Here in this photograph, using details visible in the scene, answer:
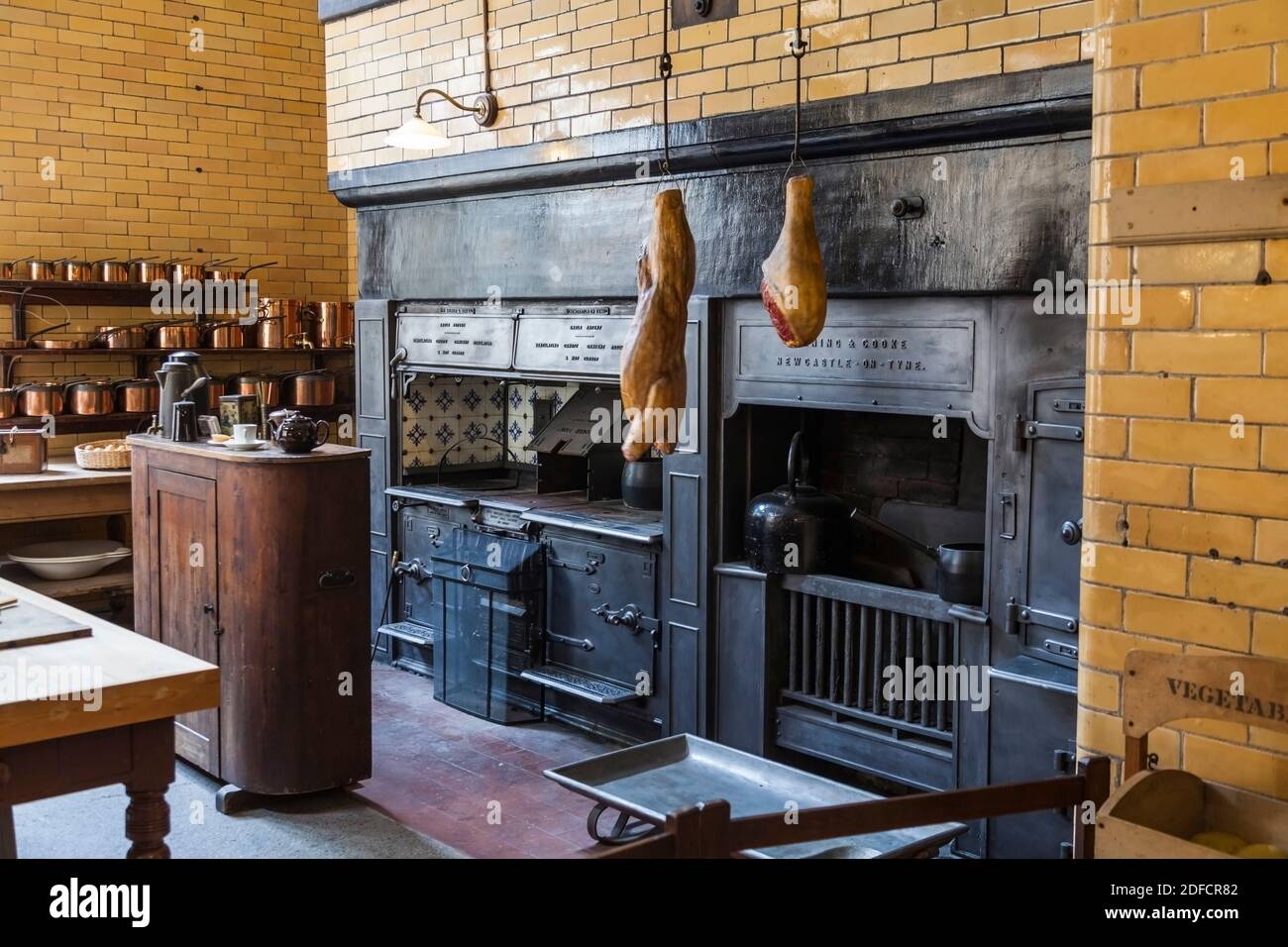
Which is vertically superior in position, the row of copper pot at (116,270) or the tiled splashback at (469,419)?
the row of copper pot at (116,270)

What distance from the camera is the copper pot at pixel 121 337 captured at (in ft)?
27.3

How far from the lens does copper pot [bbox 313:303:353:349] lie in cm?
938

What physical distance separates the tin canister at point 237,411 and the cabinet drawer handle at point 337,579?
2.80 ft

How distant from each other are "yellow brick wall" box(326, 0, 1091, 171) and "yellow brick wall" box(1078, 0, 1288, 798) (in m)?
1.50

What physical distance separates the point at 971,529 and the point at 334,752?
8.81 feet

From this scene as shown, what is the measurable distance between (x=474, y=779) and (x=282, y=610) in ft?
3.81

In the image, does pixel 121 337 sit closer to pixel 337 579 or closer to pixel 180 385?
pixel 180 385

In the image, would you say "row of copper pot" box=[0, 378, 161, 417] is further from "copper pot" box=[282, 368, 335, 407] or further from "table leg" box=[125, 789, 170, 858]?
"table leg" box=[125, 789, 170, 858]

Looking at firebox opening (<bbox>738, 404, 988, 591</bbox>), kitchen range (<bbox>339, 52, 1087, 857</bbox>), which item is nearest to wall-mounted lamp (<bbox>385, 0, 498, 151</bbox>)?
kitchen range (<bbox>339, 52, 1087, 857</bbox>)

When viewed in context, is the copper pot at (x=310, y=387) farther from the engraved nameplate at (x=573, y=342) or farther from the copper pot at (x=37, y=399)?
the engraved nameplate at (x=573, y=342)

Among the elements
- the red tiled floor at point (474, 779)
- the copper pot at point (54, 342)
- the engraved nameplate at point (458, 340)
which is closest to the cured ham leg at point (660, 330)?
the red tiled floor at point (474, 779)

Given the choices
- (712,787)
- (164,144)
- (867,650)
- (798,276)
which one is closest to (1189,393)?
(798,276)

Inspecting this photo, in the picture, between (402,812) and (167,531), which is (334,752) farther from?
(167,531)

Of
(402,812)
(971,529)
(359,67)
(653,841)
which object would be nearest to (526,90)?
(359,67)
